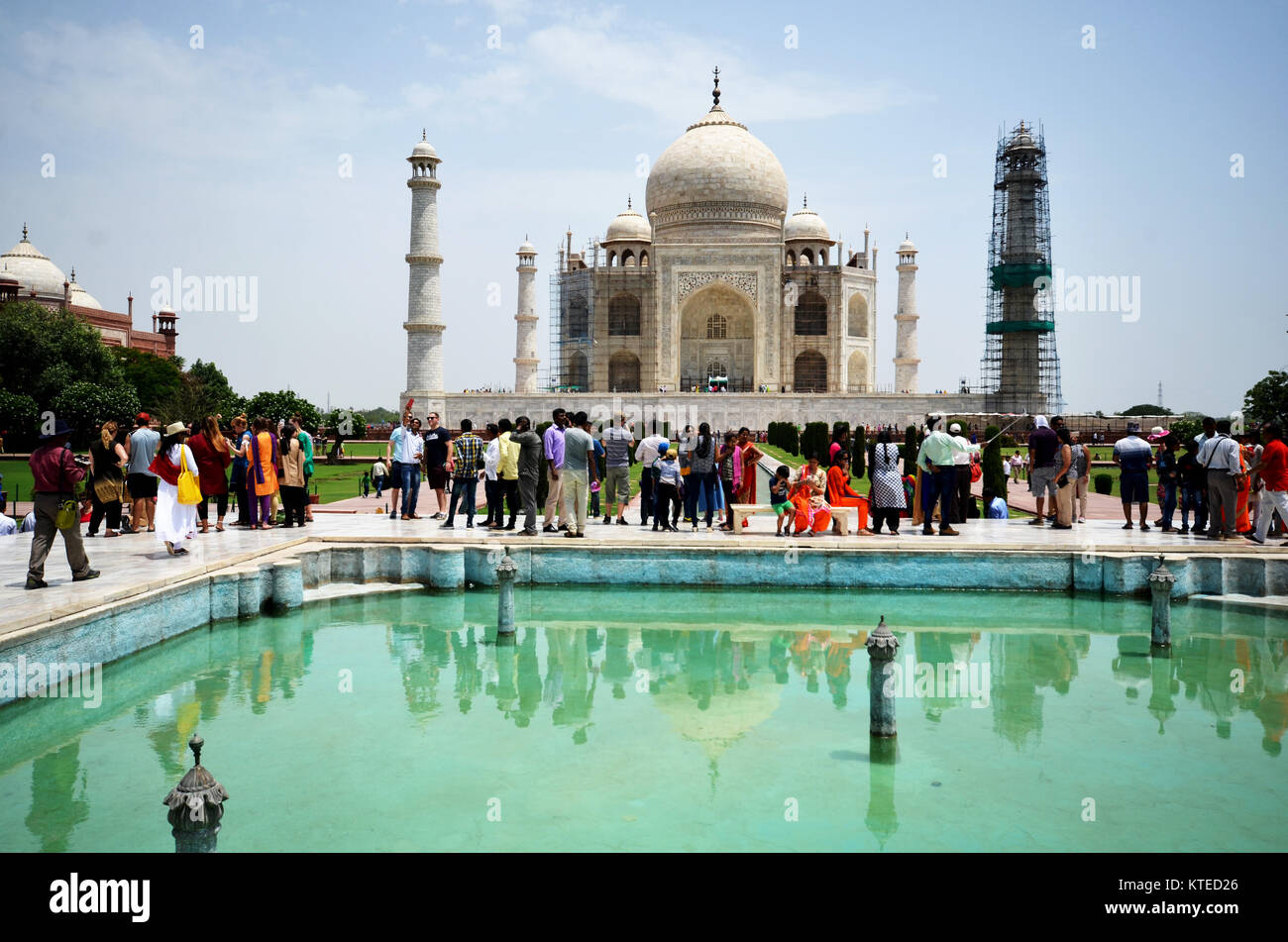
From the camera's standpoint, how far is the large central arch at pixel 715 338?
35219 millimetres

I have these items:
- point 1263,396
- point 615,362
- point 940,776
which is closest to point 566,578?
point 940,776

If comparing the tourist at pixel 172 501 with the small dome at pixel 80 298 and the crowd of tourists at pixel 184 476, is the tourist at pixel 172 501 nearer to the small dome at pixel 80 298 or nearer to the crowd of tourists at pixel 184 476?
the crowd of tourists at pixel 184 476

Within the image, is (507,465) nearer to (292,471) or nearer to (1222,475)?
(292,471)

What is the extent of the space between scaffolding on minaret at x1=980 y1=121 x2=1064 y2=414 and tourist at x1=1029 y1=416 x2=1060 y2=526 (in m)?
23.1

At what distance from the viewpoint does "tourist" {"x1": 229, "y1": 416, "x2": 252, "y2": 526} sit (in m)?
8.73

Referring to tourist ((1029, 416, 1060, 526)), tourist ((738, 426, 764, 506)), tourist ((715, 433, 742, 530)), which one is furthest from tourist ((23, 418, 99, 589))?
tourist ((1029, 416, 1060, 526))

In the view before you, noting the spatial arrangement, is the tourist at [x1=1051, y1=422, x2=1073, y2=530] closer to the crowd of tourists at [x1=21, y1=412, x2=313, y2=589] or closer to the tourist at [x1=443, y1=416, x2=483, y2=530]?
the tourist at [x1=443, y1=416, x2=483, y2=530]

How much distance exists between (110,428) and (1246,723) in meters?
7.87

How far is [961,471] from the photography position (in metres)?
8.94

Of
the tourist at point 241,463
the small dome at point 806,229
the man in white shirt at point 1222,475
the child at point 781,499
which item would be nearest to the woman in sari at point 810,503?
the child at point 781,499

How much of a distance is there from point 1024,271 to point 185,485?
29.3 metres

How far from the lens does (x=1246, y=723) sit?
15.3 feet

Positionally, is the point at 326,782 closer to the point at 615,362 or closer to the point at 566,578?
the point at 566,578

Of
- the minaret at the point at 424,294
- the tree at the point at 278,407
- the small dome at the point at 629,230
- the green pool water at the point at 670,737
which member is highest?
the small dome at the point at 629,230
